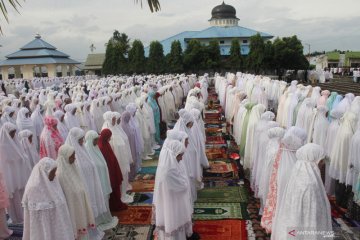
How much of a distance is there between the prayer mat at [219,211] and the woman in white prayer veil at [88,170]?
1.39 meters

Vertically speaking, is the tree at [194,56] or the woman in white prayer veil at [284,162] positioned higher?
the tree at [194,56]

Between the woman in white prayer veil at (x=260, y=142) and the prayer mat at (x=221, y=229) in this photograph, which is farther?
the woman in white prayer veil at (x=260, y=142)

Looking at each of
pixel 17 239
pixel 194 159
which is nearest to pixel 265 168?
pixel 194 159

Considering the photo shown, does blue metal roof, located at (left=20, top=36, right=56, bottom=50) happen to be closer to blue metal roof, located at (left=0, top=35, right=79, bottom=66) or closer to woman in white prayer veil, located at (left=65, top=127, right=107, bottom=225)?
blue metal roof, located at (left=0, top=35, right=79, bottom=66)

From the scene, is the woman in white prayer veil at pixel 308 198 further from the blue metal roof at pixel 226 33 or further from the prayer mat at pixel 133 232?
the blue metal roof at pixel 226 33

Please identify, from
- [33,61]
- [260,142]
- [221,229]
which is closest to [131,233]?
[221,229]

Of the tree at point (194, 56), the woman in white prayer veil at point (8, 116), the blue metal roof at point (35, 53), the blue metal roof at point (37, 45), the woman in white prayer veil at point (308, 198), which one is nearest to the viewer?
the woman in white prayer veil at point (308, 198)

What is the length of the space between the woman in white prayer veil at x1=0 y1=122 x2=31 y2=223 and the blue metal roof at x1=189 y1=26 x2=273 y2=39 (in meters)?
38.8

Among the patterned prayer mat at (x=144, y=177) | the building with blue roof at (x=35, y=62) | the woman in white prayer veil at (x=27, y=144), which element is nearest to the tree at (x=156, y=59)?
the building with blue roof at (x=35, y=62)

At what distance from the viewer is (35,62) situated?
40031mm

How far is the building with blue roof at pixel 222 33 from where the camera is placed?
42.1m

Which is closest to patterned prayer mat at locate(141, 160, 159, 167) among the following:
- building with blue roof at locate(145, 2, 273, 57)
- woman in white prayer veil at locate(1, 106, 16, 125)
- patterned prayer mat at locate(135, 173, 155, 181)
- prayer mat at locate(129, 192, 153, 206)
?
patterned prayer mat at locate(135, 173, 155, 181)

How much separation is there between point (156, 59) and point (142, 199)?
2667 centimetres

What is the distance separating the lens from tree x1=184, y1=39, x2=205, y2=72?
2970cm
